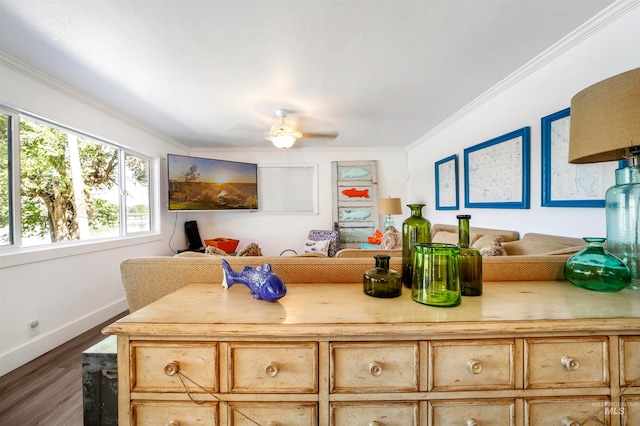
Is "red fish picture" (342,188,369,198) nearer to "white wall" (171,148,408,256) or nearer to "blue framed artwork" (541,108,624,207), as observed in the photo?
"white wall" (171,148,408,256)

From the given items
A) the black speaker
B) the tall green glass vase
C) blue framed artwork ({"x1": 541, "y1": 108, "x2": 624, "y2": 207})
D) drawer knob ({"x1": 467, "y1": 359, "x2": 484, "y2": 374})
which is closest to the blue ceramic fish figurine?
drawer knob ({"x1": 467, "y1": 359, "x2": 484, "y2": 374})

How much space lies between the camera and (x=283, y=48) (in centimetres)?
165

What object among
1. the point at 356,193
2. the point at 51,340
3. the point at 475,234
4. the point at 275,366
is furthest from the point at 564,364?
the point at 356,193

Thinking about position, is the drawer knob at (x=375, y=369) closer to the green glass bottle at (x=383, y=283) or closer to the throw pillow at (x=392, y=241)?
the green glass bottle at (x=383, y=283)

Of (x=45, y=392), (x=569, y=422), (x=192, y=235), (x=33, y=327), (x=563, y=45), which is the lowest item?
(x=45, y=392)

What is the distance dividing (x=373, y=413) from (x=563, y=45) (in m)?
2.48

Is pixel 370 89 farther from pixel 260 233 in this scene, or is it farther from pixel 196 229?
pixel 196 229

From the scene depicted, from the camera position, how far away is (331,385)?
0.69m

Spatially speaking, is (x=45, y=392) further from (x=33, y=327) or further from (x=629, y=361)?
(x=629, y=361)

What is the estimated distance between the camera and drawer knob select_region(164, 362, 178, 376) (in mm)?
686

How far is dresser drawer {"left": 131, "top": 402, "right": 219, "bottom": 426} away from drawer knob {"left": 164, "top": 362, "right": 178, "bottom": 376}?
0.10 m

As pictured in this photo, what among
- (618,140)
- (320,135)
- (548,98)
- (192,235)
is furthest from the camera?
(192,235)

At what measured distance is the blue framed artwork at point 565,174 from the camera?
Result: 144 cm

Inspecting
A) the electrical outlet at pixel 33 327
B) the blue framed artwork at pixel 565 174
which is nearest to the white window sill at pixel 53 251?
the electrical outlet at pixel 33 327
